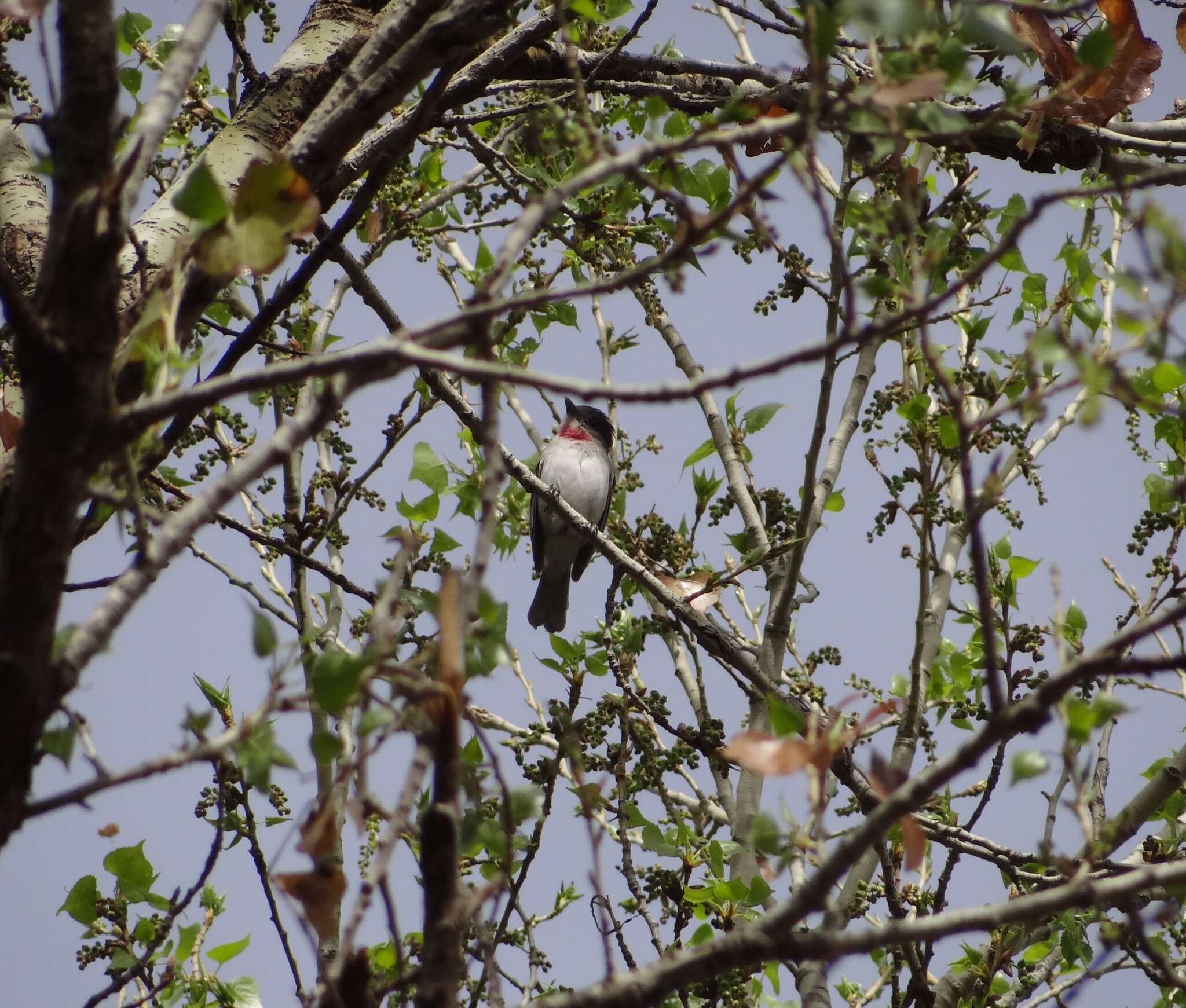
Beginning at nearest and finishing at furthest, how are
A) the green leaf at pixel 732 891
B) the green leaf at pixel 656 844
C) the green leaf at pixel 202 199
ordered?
the green leaf at pixel 202 199 → the green leaf at pixel 732 891 → the green leaf at pixel 656 844

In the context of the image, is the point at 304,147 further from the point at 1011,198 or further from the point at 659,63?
the point at 1011,198

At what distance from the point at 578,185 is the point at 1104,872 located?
2248 millimetres

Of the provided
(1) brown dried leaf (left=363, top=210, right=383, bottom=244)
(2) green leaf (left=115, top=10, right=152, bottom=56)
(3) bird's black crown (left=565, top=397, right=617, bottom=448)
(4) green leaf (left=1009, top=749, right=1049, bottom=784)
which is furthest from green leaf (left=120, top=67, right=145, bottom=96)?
(3) bird's black crown (left=565, top=397, right=617, bottom=448)

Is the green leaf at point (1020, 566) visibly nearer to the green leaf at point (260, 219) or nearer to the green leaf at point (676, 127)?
the green leaf at point (676, 127)

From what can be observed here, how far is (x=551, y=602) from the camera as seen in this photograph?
862cm

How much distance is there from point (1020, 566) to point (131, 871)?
9.60 ft

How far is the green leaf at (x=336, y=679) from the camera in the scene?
1360 mm

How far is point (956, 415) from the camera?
4.83 feet

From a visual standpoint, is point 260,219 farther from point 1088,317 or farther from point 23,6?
point 1088,317

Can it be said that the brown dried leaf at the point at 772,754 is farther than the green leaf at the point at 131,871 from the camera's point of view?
No

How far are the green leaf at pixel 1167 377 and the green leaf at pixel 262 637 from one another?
262 centimetres

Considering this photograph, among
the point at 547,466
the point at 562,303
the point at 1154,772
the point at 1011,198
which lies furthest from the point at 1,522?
the point at 547,466

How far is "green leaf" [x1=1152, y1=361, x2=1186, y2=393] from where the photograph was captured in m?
3.23

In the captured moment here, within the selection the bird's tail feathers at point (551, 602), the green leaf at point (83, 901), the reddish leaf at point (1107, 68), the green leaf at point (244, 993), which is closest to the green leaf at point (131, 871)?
the green leaf at point (83, 901)
